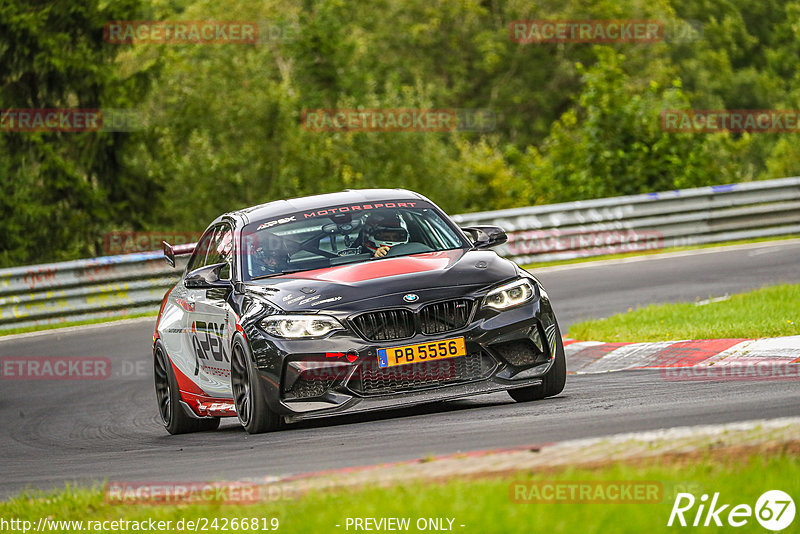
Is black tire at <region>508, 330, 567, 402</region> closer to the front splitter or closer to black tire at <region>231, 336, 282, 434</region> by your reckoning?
the front splitter

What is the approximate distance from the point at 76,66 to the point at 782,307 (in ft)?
75.8

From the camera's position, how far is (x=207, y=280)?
920 centimetres

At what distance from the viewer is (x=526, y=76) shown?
194 ft

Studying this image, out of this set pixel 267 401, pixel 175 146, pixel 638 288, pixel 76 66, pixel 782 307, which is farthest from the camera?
pixel 175 146

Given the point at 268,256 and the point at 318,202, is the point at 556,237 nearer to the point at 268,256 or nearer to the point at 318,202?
the point at 318,202

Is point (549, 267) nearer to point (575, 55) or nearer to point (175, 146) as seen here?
point (175, 146)

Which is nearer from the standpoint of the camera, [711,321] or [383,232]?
[383,232]

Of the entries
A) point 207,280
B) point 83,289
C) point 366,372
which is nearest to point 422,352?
point 366,372

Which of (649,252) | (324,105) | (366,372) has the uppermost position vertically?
(366,372)

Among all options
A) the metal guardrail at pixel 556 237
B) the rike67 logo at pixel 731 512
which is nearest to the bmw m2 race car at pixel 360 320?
the rike67 logo at pixel 731 512

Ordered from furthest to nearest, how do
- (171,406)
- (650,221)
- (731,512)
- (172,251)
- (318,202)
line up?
1. (650,221)
2. (172,251)
3. (171,406)
4. (318,202)
5. (731,512)

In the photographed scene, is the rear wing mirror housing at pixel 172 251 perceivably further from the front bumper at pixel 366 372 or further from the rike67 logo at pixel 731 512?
the rike67 logo at pixel 731 512

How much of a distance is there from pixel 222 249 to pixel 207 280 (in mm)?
754

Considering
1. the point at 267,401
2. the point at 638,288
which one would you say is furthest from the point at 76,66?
the point at 267,401
